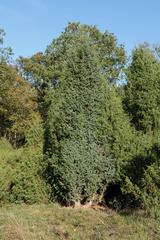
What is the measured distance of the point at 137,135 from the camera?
13383 mm

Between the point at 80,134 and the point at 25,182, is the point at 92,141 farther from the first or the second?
the point at 25,182

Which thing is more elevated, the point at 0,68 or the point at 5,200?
the point at 0,68

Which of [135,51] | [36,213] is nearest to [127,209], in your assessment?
[36,213]

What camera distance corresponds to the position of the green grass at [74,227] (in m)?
7.78

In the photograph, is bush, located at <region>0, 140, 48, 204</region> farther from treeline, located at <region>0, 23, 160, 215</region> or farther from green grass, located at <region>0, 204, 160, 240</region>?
green grass, located at <region>0, 204, 160, 240</region>

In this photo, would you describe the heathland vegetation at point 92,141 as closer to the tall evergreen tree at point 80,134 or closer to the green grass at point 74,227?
the tall evergreen tree at point 80,134

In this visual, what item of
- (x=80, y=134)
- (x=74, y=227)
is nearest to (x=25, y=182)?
(x=80, y=134)

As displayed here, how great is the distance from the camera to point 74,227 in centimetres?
886

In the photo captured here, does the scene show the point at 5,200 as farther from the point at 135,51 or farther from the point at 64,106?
the point at 135,51

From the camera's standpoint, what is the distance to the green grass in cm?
778

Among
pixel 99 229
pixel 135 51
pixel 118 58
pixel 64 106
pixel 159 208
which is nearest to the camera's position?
pixel 99 229

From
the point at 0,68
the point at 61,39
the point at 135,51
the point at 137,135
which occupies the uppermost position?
the point at 61,39

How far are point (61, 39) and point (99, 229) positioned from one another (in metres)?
35.8

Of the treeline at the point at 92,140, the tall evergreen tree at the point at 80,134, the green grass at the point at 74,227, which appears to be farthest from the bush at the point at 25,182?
the green grass at the point at 74,227
